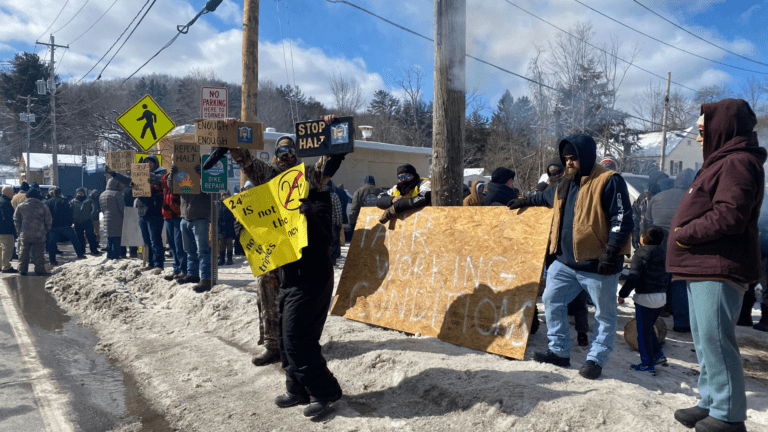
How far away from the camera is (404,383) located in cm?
404

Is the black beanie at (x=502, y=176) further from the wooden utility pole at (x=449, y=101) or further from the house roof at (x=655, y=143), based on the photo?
the house roof at (x=655, y=143)

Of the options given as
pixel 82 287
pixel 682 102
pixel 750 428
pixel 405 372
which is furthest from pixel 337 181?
pixel 682 102

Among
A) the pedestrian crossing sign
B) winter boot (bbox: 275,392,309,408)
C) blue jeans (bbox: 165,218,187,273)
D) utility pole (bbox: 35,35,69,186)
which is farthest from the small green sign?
utility pole (bbox: 35,35,69,186)

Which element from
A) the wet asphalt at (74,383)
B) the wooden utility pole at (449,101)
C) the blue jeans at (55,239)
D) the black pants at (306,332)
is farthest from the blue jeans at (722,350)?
the blue jeans at (55,239)

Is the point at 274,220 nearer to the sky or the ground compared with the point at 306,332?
nearer to the sky

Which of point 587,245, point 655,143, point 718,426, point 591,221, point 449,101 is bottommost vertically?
point 718,426

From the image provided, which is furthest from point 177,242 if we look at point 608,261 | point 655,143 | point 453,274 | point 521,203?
point 655,143

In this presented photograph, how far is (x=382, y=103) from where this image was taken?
58406 mm

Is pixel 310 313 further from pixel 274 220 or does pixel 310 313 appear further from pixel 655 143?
pixel 655 143

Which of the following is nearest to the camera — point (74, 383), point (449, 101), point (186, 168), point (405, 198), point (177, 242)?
point (74, 383)

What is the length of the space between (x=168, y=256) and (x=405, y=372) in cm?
1052

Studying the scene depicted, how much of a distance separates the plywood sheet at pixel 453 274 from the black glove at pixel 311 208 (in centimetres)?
181

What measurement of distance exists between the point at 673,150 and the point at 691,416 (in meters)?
47.1

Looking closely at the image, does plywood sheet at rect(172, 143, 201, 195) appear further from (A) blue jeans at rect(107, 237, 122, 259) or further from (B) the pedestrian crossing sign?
(A) blue jeans at rect(107, 237, 122, 259)
